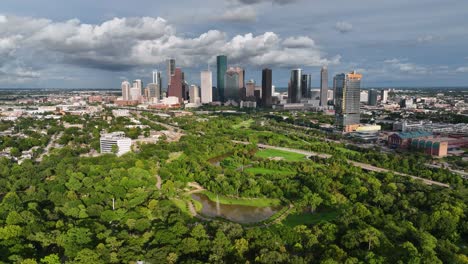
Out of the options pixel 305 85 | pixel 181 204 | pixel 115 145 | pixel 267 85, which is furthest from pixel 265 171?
pixel 305 85

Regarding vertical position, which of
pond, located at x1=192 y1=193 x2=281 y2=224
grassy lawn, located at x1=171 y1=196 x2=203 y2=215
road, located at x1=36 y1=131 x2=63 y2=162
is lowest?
pond, located at x1=192 y1=193 x2=281 y2=224

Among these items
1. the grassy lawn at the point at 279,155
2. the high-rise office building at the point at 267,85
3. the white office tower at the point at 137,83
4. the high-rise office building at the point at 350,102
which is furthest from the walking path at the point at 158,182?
the white office tower at the point at 137,83

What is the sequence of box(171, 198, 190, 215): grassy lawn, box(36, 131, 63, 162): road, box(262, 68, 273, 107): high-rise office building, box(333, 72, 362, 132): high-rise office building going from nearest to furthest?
box(171, 198, 190, 215): grassy lawn < box(36, 131, 63, 162): road < box(333, 72, 362, 132): high-rise office building < box(262, 68, 273, 107): high-rise office building

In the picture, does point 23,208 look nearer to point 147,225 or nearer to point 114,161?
point 147,225

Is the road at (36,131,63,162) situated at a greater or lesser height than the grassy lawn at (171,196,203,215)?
greater

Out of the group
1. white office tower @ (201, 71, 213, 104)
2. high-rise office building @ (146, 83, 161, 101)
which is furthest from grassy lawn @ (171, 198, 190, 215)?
high-rise office building @ (146, 83, 161, 101)

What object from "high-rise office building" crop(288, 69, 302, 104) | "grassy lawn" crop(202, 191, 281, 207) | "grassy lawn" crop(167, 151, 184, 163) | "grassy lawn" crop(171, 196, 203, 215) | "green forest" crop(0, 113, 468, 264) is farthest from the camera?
"high-rise office building" crop(288, 69, 302, 104)

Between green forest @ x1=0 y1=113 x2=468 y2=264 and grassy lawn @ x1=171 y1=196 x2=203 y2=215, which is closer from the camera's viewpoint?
green forest @ x1=0 y1=113 x2=468 y2=264

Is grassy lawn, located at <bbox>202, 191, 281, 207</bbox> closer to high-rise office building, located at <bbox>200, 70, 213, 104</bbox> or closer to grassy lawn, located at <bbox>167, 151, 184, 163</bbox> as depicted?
grassy lawn, located at <bbox>167, 151, 184, 163</bbox>
